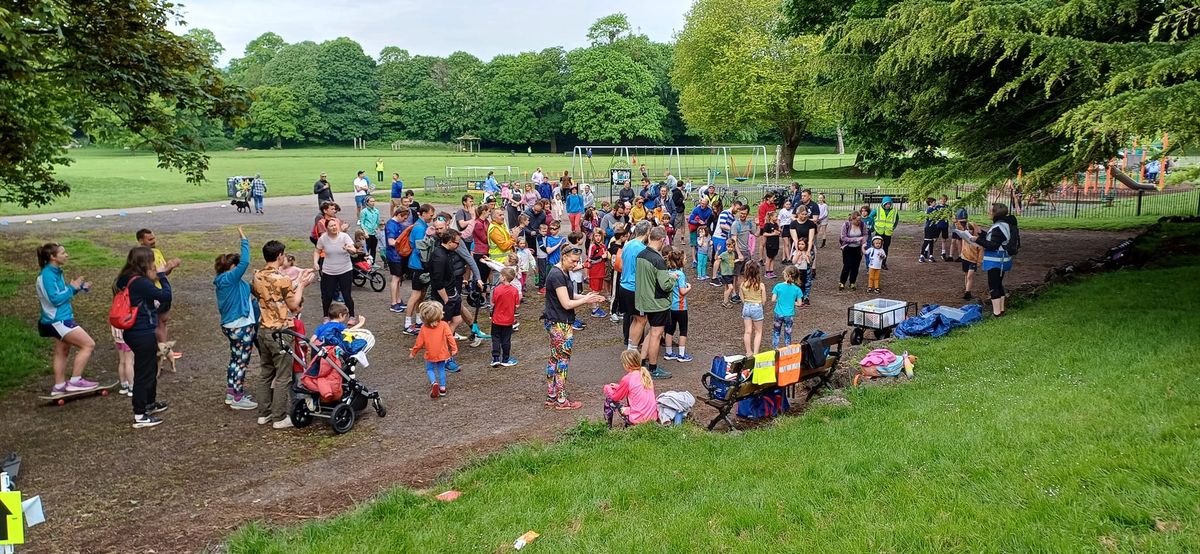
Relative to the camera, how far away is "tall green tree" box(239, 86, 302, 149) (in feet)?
300

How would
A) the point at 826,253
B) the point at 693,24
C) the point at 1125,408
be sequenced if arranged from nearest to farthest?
the point at 1125,408 → the point at 826,253 → the point at 693,24

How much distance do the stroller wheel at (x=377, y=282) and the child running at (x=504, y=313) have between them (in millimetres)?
5917

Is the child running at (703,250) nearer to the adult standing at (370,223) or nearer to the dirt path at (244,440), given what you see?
the dirt path at (244,440)

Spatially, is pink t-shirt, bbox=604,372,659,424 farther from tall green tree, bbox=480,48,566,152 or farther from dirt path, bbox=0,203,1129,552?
tall green tree, bbox=480,48,566,152

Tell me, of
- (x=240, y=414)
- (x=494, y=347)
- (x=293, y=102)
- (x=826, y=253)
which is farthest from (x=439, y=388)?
(x=293, y=102)

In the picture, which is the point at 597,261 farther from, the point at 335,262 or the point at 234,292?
the point at 234,292

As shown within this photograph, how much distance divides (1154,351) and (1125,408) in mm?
2403

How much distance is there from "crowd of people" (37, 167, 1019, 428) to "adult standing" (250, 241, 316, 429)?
2 cm

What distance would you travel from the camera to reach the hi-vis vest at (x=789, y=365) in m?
8.50

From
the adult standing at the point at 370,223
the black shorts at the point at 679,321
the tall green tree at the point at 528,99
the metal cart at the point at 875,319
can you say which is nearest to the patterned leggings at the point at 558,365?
the black shorts at the point at 679,321

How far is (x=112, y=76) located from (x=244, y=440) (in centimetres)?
576

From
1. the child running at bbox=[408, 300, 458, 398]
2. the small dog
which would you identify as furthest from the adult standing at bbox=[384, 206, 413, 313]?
the child running at bbox=[408, 300, 458, 398]

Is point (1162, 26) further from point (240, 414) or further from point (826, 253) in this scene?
point (240, 414)

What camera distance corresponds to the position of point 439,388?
961cm
